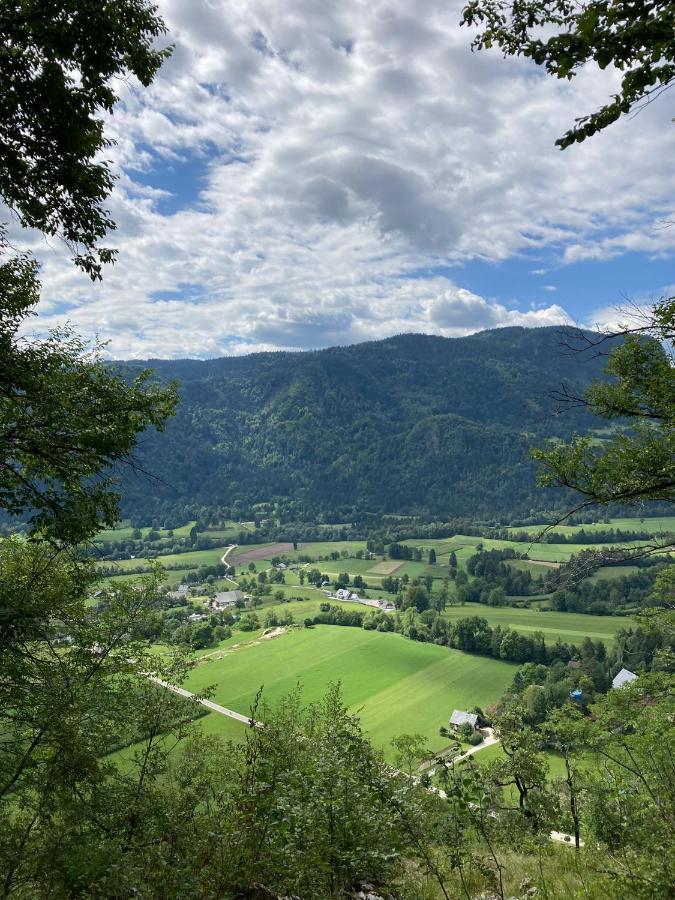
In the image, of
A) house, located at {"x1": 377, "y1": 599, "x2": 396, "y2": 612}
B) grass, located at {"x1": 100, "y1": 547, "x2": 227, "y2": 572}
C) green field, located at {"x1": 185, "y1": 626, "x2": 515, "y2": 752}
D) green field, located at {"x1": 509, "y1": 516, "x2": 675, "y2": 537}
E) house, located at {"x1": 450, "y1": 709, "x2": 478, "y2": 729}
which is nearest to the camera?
house, located at {"x1": 450, "y1": 709, "x2": 478, "y2": 729}

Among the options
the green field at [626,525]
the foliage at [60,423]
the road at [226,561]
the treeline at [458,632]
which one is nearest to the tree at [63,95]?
the foliage at [60,423]

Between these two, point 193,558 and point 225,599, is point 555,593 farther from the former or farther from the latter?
point 193,558

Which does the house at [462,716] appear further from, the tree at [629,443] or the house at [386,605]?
the house at [386,605]

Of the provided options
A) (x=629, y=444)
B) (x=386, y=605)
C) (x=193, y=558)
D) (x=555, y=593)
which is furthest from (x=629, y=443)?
(x=193, y=558)

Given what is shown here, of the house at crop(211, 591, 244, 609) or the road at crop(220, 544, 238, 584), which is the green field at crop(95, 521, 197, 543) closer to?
the road at crop(220, 544, 238, 584)

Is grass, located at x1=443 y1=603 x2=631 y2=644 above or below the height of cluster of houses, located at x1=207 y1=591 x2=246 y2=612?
above

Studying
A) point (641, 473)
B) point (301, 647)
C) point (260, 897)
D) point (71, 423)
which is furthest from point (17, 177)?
point (301, 647)

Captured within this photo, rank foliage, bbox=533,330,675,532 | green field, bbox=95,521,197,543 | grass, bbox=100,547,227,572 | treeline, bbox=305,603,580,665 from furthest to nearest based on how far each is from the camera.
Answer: green field, bbox=95,521,197,543 → grass, bbox=100,547,227,572 → treeline, bbox=305,603,580,665 → foliage, bbox=533,330,675,532

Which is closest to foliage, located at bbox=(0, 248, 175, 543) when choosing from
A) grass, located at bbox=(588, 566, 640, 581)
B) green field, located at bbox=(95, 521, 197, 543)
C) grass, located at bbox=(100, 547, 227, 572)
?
grass, located at bbox=(588, 566, 640, 581)

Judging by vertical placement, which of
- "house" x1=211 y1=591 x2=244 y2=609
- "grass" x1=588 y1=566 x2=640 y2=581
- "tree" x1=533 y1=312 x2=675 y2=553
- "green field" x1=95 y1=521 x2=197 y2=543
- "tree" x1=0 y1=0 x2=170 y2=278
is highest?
"tree" x1=0 y1=0 x2=170 y2=278
